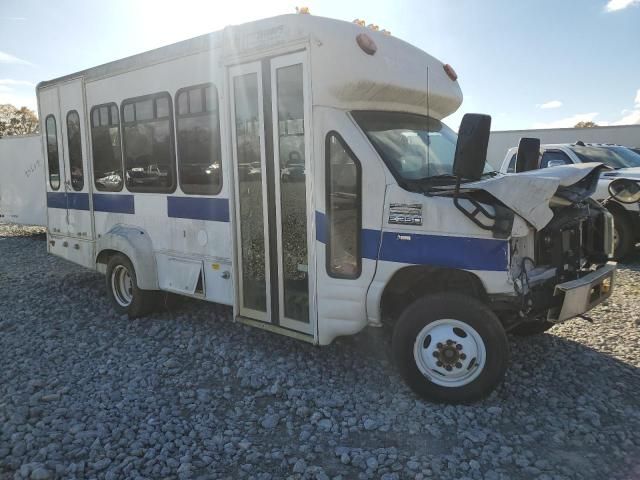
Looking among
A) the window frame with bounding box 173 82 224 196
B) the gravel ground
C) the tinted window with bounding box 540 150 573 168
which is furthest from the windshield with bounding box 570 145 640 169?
the window frame with bounding box 173 82 224 196

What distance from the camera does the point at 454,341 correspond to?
3.76 meters

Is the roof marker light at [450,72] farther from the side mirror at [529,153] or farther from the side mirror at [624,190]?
the side mirror at [624,190]

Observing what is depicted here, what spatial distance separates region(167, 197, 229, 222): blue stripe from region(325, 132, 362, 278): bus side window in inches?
50.1

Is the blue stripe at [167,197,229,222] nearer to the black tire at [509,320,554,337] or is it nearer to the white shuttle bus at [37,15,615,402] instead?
the white shuttle bus at [37,15,615,402]

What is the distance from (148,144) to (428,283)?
3.42 m

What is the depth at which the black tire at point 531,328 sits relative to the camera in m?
4.88

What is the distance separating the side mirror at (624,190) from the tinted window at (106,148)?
715 centimetres

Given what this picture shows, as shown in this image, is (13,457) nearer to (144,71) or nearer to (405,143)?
(405,143)

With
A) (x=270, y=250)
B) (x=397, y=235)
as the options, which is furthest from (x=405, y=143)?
(x=270, y=250)

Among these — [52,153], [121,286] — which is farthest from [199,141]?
[52,153]

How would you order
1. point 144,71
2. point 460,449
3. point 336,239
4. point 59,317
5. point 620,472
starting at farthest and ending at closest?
point 59,317 → point 144,71 → point 336,239 → point 460,449 → point 620,472

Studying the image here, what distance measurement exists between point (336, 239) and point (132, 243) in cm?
279

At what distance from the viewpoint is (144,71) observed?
5637mm

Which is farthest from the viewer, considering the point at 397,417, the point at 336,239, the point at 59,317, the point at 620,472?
the point at 59,317
